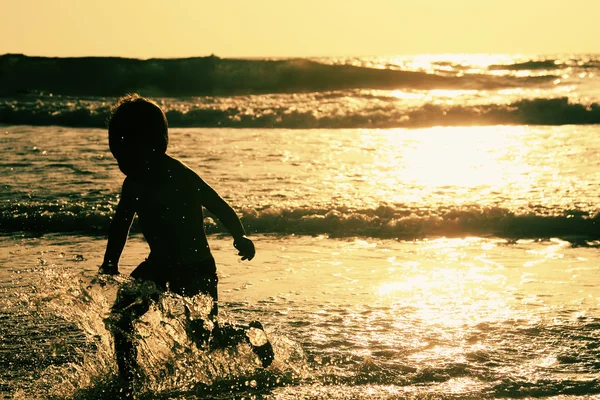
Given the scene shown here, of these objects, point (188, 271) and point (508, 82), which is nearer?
point (188, 271)

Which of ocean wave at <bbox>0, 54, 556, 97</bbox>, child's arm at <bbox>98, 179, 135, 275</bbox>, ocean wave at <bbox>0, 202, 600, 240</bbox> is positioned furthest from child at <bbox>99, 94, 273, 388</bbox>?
ocean wave at <bbox>0, 54, 556, 97</bbox>

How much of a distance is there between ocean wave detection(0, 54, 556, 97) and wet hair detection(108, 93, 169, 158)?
80.3 feet

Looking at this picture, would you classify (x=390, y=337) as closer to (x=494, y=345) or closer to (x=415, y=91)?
(x=494, y=345)

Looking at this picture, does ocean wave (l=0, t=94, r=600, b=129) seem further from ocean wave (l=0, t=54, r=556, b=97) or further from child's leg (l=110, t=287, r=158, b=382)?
child's leg (l=110, t=287, r=158, b=382)

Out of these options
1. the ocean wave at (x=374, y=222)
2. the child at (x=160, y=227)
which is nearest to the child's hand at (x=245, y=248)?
the child at (x=160, y=227)

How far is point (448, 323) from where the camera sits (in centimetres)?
491

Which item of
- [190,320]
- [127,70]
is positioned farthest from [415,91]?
[190,320]

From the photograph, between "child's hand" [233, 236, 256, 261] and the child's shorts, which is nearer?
"child's hand" [233, 236, 256, 261]

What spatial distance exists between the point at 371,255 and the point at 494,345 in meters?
2.48

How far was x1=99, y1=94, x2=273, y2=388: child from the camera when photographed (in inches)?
144

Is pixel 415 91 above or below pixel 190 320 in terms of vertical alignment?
above

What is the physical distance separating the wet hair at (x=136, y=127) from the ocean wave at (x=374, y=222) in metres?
4.26

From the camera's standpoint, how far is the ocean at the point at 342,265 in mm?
3965

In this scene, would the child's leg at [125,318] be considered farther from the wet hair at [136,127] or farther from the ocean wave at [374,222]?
the ocean wave at [374,222]
